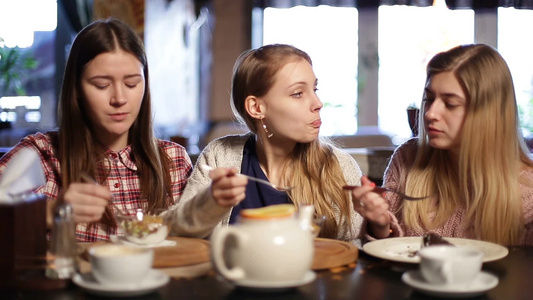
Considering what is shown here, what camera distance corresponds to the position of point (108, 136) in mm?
2129

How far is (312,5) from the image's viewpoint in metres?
6.89

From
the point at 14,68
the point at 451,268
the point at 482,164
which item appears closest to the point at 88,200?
the point at 451,268

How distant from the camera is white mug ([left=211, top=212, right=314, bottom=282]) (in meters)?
1.13

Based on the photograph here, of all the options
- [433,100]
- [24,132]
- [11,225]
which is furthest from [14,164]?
[24,132]

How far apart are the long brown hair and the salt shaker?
64cm

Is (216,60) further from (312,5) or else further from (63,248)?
(63,248)

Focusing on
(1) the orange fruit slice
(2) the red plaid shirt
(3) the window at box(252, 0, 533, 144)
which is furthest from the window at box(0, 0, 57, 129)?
(1) the orange fruit slice

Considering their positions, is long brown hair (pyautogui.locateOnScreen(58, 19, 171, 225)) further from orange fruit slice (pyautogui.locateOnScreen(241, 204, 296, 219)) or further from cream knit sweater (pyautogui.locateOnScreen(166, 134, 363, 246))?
orange fruit slice (pyautogui.locateOnScreen(241, 204, 296, 219))

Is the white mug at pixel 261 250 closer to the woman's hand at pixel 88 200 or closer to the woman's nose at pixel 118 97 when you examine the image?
the woman's hand at pixel 88 200

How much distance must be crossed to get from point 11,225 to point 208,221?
1.81ft

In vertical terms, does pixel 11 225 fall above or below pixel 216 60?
below

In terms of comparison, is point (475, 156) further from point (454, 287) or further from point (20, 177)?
point (20, 177)

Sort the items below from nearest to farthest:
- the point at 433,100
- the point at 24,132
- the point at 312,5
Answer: the point at 433,100, the point at 24,132, the point at 312,5

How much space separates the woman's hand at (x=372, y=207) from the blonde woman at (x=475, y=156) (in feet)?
0.32
